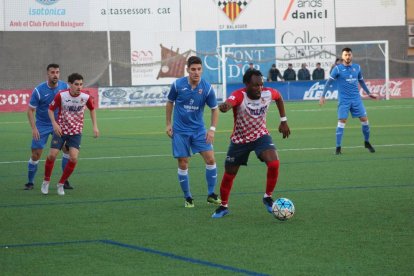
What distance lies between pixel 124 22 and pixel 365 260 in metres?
45.5

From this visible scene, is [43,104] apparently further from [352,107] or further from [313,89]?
[313,89]

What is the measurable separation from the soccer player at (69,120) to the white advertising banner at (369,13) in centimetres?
4371

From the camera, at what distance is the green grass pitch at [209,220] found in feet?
26.4

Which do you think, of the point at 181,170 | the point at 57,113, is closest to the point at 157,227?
the point at 181,170

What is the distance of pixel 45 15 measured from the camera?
50.9m

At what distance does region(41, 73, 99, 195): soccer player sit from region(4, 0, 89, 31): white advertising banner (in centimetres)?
3739

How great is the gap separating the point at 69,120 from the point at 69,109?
0.55ft

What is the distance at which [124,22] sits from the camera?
52438mm

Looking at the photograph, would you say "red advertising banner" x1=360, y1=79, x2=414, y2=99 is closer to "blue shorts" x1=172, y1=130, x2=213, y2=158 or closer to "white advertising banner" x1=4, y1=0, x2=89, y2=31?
"white advertising banner" x1=4, y1=0, x2=89, y2=31

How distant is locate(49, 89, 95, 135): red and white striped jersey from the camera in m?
13.7

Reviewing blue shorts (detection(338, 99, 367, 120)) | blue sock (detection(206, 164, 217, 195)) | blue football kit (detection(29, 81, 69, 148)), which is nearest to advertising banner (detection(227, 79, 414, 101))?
blue shorts (detection(338, 99, 367, 120))

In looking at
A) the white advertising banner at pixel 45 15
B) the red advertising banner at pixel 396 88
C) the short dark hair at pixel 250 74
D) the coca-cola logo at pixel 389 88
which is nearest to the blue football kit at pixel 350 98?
the short dark hair at pixel 250 74

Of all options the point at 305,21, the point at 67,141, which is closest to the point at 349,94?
the point at 67,141

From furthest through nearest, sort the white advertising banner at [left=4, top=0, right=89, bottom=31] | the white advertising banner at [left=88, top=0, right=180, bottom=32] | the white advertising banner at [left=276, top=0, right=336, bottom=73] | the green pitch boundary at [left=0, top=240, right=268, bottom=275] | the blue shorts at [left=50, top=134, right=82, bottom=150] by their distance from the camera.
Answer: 1. the white advertising banner at [left=276, top=0, right=336, bottom=73]
2. the white advertising banner at [left=88, top=0, right=180, bottom=32]
3. the white advertising banner at [left=4, top=0, right=89, bottom=31]
4. the blue shorts at [left=50, top=134, right=82, bottom=150]
5. the green pitch boundary at [left=0, top=240, right=268, bottom=275]
